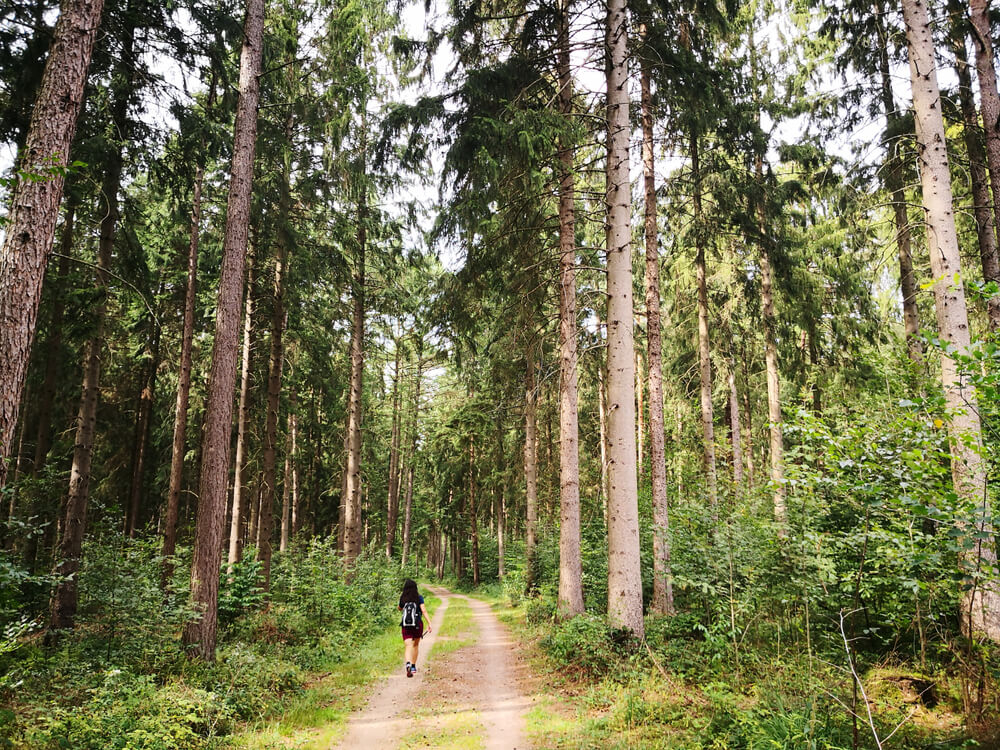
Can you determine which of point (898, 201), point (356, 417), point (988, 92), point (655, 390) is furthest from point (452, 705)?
point (898, 201)

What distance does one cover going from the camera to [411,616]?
955 cm

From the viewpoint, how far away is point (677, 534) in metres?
9.55

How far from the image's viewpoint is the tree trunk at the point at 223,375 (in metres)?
8.02

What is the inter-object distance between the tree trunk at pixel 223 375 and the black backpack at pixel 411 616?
315 centimetres

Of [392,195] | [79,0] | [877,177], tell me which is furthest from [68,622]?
[877,177]

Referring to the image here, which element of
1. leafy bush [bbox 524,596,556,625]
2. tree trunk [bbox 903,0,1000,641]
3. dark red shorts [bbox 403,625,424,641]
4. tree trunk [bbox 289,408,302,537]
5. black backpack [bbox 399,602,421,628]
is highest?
tree trunk [bbox 903,0,1000,641]

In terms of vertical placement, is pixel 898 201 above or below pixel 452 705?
above

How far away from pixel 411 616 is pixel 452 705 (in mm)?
2062

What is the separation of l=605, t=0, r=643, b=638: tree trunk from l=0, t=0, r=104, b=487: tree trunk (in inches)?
292

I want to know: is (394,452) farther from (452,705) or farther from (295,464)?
(452,705)

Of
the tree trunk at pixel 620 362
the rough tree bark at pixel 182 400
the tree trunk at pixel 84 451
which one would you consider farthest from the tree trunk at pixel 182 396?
the tree trunk at pixel 620 362

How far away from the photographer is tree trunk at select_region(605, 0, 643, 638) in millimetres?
8422

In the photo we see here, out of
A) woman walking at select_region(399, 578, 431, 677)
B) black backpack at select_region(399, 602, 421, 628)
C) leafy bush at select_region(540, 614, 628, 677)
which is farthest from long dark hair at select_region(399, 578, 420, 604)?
leafy bush at select_region(540, 614, 628, 677)

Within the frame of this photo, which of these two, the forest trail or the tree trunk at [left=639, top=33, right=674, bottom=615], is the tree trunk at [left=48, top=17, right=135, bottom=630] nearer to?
the forest trail
